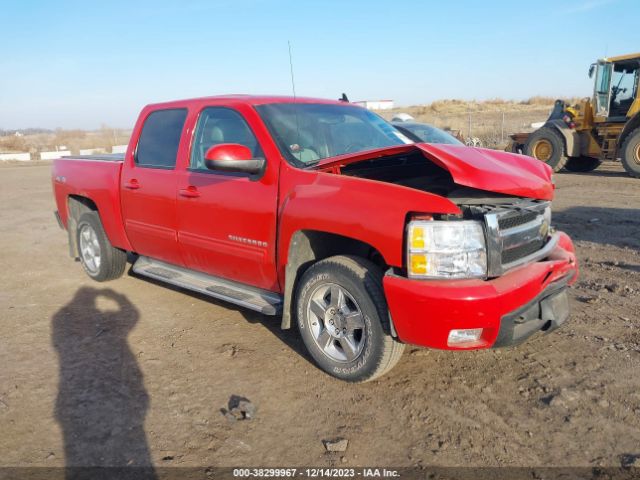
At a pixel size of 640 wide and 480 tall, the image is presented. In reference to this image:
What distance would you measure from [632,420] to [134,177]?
14.3 feet

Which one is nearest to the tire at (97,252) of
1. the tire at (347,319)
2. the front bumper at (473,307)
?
the tire at (347,319)

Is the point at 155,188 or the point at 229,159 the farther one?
the point at 155,188

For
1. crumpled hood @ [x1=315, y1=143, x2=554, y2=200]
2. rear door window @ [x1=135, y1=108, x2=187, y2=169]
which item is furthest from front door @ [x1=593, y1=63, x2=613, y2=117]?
rear door window @ [x1=135, y1=108, x2=187, y2=169]

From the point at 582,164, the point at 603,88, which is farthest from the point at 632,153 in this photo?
the point at 582,164

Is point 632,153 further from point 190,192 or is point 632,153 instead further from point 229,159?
point 229,159

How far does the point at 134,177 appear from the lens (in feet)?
16.0

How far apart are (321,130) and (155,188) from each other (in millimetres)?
1614

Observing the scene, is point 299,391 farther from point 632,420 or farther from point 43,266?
point 43,266

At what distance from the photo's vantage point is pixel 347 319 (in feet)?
10.9

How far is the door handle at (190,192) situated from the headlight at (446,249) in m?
2.02

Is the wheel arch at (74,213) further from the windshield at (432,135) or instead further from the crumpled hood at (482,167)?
the windshield at (432,135)

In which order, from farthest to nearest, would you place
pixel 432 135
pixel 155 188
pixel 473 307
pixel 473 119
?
pixel 473 119
pixel 432 135
pixel 155 188
pixel 473 307

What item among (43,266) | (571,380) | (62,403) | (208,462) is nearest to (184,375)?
(62,403)

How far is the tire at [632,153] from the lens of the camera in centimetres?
1273
